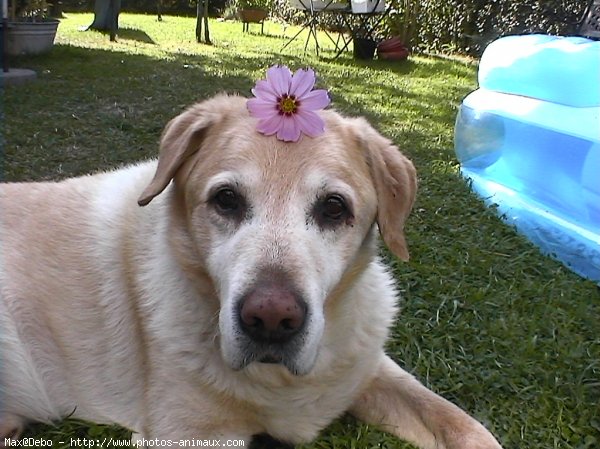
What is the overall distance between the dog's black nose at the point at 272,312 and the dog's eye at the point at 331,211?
34 centimetres

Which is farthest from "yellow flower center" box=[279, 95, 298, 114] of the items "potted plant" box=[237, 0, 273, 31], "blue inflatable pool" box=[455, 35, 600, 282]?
"potted plant" box=[237, 0, 273, 31]

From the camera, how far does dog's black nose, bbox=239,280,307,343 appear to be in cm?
184

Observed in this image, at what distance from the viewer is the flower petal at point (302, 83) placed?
2.21 meters

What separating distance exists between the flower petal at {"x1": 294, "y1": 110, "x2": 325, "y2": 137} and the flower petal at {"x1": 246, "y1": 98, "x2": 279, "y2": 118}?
0.08 meters

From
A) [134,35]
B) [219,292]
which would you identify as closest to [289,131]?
[219,292]

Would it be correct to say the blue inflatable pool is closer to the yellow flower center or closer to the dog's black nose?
the yellow flower center

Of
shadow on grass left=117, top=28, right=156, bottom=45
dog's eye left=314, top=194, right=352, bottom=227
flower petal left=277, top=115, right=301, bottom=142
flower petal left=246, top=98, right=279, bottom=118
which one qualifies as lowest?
shadow on grass left=117, top=28, right=156, bottom=45

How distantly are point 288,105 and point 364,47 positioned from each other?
10.1 metres

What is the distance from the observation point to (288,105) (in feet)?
7.12

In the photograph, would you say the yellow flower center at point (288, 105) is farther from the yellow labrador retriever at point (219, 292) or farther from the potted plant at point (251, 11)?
the potted plant at point (251, 11)

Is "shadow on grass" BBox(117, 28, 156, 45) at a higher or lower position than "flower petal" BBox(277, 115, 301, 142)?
lower

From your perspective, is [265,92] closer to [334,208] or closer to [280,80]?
[280,80]

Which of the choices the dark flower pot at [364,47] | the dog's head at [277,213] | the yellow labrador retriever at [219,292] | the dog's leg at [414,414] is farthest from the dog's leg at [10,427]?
the dark flower pot at [364,47]

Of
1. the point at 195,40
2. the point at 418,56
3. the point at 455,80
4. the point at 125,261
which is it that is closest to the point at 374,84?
the point at 455,80
